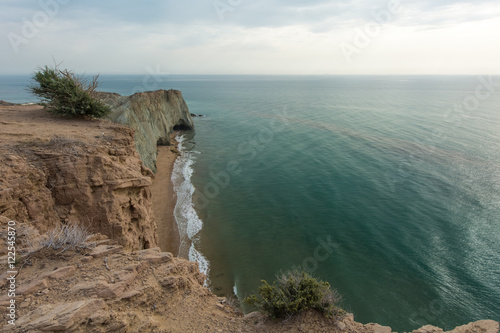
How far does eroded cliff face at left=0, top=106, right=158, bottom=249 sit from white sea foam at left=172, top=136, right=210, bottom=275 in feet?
12.5

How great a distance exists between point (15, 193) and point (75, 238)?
3145mm

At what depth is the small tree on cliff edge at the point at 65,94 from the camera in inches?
536

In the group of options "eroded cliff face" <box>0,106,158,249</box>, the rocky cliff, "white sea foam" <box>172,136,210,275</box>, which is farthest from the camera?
"white sea foam" <box>172,136,210,275</box>

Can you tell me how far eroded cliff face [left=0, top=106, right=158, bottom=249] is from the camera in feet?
29.6

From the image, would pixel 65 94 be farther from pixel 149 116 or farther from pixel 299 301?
pixel 149 116

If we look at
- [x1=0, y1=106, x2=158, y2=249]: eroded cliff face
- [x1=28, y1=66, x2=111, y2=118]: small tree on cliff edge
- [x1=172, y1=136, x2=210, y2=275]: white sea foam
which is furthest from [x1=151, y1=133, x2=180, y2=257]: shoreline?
[x1=28, y1=66, x2=111, y2=118]: small tree on cliff edge

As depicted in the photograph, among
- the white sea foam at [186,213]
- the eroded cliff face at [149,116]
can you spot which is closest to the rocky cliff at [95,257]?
the white sea foam at [186,213]

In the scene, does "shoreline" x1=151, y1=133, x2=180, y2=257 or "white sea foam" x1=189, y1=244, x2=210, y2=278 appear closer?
"white sea foam" x1=189, y1=244, x2=210, y2=278

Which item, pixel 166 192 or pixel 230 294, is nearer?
pixel 230 294

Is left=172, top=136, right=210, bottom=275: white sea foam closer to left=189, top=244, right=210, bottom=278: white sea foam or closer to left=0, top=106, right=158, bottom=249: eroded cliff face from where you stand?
left=189, top=244, right=210, bottom=278: white sea foam

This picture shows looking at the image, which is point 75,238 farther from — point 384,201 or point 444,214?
point 444,214

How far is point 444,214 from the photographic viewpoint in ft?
62.5

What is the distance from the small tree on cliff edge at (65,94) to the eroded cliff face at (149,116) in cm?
200

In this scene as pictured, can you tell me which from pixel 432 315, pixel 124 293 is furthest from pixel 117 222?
pixel 432 315
